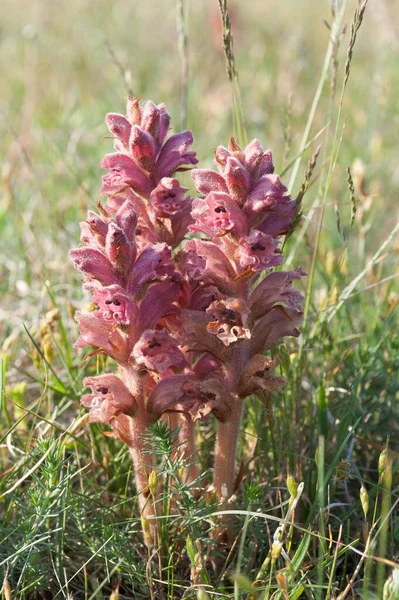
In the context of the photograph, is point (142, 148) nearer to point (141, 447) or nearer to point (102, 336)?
point (102, 336)

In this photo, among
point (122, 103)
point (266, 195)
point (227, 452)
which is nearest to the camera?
point (266, 195)

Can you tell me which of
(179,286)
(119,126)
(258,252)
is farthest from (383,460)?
(119,126)

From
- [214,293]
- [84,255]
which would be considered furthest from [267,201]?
[84,255]

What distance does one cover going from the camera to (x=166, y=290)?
2.02 metres

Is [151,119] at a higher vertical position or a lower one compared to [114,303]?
higher

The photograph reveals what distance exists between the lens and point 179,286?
2082mm

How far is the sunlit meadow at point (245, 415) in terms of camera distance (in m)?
2.03

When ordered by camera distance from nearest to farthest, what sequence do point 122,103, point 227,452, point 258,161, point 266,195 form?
point 266,195, point 258,161, point 227,452, point 122,103

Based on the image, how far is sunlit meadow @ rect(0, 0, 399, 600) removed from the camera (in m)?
2.03

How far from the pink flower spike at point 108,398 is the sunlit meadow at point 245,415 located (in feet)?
0.41

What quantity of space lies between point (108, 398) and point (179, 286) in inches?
15.3

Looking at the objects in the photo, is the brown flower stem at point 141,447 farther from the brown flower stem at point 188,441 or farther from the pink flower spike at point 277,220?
the pink flower spike at point 277,220

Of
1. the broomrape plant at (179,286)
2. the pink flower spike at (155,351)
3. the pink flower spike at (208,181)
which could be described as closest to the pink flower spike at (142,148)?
the broomrape plant at (179,286)

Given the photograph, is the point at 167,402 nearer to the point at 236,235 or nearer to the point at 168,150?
the point at 236,235
